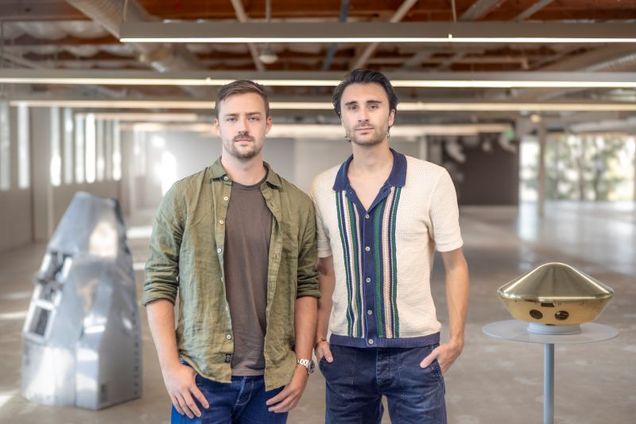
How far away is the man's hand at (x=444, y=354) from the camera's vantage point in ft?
6.83

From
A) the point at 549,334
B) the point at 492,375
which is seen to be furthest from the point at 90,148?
the point at 549,334

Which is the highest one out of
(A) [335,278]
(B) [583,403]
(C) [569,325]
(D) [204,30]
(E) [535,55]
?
(E) [535,55]

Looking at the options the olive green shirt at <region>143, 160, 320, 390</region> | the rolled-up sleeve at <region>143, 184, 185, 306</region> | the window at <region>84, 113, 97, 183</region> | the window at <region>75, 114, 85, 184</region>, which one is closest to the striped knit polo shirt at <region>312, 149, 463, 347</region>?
the olive green shirt at <region>143, 160, 320, 390</region>

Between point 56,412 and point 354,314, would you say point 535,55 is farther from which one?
point 354,314

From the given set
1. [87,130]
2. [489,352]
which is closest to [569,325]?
[489,352]

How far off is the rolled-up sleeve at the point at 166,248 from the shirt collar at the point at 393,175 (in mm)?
408

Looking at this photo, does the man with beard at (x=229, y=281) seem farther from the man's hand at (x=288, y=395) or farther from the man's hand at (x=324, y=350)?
the man's hand at (x=324, y=350)

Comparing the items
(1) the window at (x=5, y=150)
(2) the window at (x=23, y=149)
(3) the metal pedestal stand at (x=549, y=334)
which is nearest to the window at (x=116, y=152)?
(2) the window at (x=23, y=149)

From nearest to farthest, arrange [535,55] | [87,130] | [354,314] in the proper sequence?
[354,314] → [535,55] → [87,130]

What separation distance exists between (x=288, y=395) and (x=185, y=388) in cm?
24

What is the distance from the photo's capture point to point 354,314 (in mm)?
2123

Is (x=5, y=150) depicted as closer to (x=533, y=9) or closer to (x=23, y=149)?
(x=23, y=149)

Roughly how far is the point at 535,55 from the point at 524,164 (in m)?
23.3

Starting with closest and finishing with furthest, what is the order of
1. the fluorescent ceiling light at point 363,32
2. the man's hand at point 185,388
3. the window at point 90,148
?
the man's hand at point 185,388, the fluorescent ceiling light at point 363,32, the window at point 90,148
